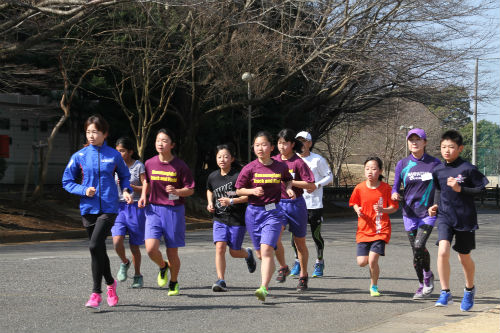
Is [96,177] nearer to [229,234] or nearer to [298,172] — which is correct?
[229,234]

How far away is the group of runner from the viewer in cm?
738

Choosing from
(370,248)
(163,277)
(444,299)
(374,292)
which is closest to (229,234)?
(163,277)

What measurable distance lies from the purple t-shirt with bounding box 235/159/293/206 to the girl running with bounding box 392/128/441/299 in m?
1.37

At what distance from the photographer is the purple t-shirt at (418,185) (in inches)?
329

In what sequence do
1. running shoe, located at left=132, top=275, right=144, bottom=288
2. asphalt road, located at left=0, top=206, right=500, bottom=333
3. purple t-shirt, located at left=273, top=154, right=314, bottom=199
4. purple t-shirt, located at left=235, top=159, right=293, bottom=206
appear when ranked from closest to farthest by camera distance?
asphalt road, located at left=0, top=206, right=500, bottom=333
purple t-shirt, located at left=235, top=159, right=293, bottom=206
purple t-shirt, located at left=273, top=154, right=314, bottom=199
running shoe, located at left=132, top=275, right=144, bottom=288

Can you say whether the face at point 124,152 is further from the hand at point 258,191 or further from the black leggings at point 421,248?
the black leggings at point 421,248

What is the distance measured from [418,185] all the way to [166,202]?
9.38 feet

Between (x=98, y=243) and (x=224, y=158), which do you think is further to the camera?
(x=224, y=158)

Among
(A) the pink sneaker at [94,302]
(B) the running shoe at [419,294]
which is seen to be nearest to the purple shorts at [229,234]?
(A) the pink sneaker at [94,302]

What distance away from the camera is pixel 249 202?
812 cm

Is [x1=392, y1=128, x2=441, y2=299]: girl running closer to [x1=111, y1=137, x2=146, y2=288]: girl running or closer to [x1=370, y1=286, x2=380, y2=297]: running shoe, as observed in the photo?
[x1=370, y1=286, x2=380, y2=297]: running shoe

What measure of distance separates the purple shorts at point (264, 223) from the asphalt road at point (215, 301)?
69cm

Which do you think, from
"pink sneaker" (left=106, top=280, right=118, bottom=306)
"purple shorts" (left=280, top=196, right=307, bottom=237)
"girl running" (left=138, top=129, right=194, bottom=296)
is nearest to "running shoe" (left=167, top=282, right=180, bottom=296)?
"girl running" (left=138, top=129, right=194, bottom=296)

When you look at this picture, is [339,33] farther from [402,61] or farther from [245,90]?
[245,90]
